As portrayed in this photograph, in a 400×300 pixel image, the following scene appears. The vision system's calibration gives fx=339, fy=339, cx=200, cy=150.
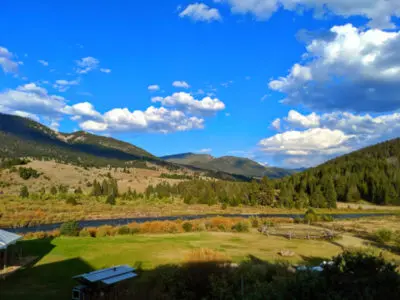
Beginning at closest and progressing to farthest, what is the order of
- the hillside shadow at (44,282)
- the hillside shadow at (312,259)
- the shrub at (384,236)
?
the hillside shadow at (44,282) → the hillside shadow at (312,259) → the shrub at (384,236)

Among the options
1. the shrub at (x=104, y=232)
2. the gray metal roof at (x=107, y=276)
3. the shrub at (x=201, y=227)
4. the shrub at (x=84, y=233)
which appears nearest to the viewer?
the gray metal roof at (x=107, y=276)

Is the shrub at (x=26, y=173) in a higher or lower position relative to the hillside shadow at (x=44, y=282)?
higher

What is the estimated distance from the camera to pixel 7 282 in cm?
1625

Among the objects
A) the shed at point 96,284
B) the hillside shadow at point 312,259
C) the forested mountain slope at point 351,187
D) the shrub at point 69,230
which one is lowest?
the hillside shadow at point 312,259

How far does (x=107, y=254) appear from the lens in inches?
888

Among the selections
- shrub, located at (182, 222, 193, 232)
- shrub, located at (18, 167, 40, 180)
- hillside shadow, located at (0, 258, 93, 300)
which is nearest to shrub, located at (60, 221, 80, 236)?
shrub, located at (182, 222, 193, 232)

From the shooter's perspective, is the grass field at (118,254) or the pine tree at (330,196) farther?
the pine tree at (330,196)

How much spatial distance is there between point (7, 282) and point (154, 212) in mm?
51231

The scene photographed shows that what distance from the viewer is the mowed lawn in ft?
51.7

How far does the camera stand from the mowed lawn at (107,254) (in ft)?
51.7

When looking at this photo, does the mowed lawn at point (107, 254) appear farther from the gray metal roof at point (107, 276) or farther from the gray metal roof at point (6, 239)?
the gray metal roof at point (107, 276)

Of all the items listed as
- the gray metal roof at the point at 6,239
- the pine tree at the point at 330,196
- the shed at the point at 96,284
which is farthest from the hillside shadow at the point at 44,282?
the pine tree at the point at 330,196

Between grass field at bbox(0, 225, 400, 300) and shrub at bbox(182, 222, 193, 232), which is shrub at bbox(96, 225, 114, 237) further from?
shrub at bbox(182, 222, 193, 232)

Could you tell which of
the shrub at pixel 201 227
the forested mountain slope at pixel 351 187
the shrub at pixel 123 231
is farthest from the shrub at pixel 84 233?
the forested mountain slope at pixel 351 187
